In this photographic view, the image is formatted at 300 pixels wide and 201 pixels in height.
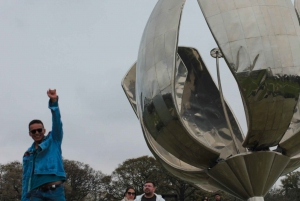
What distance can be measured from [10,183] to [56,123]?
3770 centimetres

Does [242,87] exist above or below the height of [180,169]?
above

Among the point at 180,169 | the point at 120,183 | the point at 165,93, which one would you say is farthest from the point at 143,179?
the point at 165,93

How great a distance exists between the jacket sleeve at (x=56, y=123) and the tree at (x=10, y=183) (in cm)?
3686

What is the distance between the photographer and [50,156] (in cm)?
342

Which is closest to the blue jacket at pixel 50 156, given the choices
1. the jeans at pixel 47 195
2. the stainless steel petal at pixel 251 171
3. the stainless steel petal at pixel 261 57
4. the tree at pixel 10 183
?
the jeans at pixel 47 195

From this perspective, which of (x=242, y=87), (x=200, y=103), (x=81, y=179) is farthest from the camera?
(x=81, y=179)

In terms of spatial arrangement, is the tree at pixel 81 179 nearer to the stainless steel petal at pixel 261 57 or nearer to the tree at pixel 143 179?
the tree at pixel 143 179

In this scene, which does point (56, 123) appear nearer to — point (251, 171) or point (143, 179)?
point (251, 171)

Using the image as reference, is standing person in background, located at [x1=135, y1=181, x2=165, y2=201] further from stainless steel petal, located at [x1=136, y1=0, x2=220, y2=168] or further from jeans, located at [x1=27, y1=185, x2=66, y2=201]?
jeans, located at [x1=27, y1=185, x2=66, y2=201]

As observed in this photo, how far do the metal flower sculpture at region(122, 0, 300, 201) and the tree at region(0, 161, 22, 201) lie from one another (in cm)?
3306

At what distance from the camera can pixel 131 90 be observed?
9.34 m

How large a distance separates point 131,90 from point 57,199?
614 centimetres

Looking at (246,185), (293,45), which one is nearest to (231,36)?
(293,45)

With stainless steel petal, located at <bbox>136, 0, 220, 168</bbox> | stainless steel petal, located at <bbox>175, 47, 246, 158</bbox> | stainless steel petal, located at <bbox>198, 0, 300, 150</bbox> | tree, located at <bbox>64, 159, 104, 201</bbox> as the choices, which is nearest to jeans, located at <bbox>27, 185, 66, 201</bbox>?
stainless steel petal, located at <bbox>136, 0, 220, 168</bbox>
